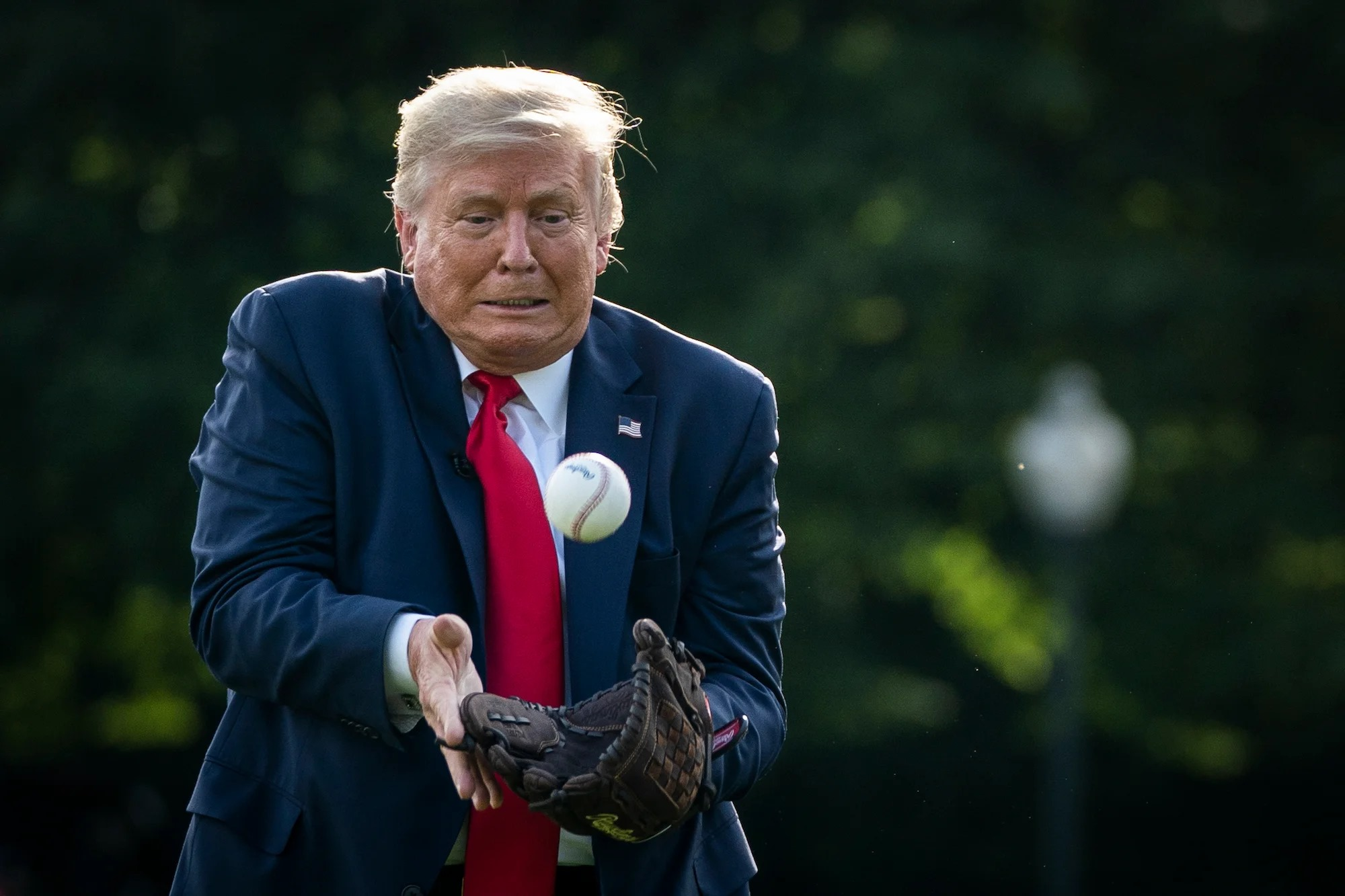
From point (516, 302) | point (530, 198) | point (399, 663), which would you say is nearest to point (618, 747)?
point (399, 663)

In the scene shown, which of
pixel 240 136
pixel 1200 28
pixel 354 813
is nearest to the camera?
pixel 354 813

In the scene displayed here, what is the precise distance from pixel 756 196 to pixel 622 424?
430 inches

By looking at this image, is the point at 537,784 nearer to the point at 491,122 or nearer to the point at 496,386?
the point at 496,386

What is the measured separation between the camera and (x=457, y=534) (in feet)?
10.5

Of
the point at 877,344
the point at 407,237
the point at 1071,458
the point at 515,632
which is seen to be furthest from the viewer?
the point at 877,344

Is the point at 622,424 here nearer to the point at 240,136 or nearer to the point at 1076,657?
the point at 1076,657

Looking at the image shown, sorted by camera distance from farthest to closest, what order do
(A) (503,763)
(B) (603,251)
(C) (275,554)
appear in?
(B) (603,251) → (C) (275,554) → (A) (503,763)

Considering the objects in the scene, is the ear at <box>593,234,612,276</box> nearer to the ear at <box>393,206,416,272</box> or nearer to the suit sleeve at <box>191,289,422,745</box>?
the ear at <box>393,206,416,272</box>

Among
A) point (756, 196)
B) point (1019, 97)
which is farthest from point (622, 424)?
point (1019, 97)

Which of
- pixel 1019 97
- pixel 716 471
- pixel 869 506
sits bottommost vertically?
pixel 869 506

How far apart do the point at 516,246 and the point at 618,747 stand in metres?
1.03

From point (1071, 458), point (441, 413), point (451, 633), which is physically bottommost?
point (1071, 458)

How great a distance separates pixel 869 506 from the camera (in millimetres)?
14344

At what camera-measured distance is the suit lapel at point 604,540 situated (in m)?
3.24
